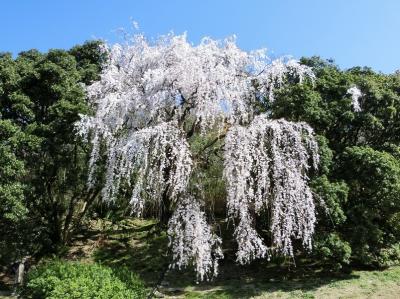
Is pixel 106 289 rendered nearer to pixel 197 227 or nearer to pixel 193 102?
pixel 197 227

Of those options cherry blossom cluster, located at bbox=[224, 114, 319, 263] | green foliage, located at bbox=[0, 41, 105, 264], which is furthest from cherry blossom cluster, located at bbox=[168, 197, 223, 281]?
green foliage, located at bbox=[0, 41, 105, 264]

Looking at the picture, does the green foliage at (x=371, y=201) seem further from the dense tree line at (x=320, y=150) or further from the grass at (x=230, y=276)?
the grass at (x=230, y=276)

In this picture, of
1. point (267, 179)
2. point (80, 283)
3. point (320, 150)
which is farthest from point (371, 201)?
point (80, 283)

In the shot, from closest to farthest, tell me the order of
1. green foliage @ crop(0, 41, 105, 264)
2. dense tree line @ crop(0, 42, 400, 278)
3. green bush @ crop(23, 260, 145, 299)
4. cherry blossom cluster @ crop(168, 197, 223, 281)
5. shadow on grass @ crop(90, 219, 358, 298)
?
green bush @ crop(23, 260, 145, 299), cherry blossom cluster @ crop(168, 197, 223, 281), green foliage @ crop(0, 41, 105, 264), dense tree line @ crop(0, 42, 400, 278), shadow on grass @ crop(90, 219, 358, 298)

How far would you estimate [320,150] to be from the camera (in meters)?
12.2

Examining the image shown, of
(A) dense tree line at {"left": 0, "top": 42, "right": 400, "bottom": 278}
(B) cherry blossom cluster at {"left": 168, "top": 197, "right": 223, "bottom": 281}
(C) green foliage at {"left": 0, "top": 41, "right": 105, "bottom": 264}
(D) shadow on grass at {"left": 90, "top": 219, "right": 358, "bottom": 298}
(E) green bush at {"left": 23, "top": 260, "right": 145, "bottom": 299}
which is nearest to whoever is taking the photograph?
(E) green bush at {"left": 23, "top": 260, "right": 145, "bottom": 299}

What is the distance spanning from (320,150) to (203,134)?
3123 mm

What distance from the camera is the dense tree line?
11.7m

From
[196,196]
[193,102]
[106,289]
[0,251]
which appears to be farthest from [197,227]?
[0,251]

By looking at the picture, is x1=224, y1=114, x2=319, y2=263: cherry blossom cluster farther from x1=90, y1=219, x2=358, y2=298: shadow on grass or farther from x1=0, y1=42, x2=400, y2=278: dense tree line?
x1=90, y1=219, x2=358, y2=298: shadow on grass

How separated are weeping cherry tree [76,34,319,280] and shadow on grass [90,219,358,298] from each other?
1644mm

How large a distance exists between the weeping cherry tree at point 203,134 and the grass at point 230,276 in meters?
1.59

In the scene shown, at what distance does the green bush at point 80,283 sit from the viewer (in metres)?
8.79

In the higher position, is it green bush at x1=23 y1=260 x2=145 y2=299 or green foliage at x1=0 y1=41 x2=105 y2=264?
green foliage at x1=0 y1=41 x2=105 y2=264
